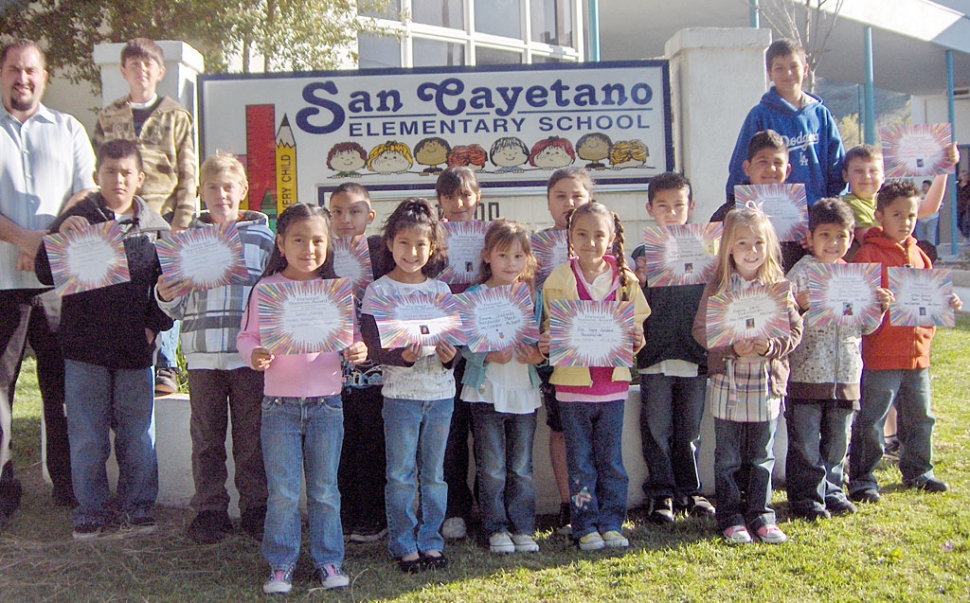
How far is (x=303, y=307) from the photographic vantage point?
334 centimetres

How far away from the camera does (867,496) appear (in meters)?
4.16

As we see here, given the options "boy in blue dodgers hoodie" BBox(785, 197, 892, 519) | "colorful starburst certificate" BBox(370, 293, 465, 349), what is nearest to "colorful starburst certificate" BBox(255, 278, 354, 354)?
"colorful starburst certificate" BBox(370, 293, 465, 349)

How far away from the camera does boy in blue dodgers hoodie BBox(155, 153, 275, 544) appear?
379 cm

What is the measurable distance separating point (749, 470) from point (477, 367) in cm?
132

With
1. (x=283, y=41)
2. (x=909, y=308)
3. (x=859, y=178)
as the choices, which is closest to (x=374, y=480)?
(x=909, y=308)

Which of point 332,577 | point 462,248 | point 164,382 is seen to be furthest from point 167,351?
point 332,577

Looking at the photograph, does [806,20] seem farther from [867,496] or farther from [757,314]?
[757,314]

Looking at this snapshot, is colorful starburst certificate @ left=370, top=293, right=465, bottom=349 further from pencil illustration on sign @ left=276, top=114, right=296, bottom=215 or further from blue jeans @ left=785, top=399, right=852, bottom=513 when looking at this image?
A: pencil illustration on sign @ left=276, top=114, right=296, bottom=215

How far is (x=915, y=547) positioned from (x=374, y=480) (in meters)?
2.37

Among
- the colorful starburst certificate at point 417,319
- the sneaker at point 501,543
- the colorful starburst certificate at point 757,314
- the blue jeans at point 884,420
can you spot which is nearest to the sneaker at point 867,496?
the blue jeans at point 884,420

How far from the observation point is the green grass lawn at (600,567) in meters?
3.28

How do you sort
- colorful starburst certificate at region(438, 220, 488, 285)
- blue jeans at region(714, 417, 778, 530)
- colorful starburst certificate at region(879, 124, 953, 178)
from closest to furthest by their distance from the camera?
blue jeans at region(714, 417, 778, 530), colorful starburst certificate at region(438, 220, 488, 285), colorful starburst certificate at region(879, 124, 953, 178)

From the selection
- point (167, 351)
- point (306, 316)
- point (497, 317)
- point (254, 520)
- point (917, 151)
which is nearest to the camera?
point (306, 316)

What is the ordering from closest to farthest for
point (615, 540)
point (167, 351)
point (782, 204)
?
point (615, 540)
point (782, 204)
point (167, 351)
